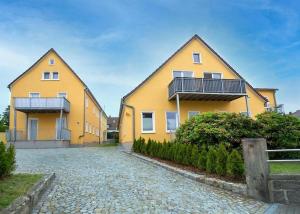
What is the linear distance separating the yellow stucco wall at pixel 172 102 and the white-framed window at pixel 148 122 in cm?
24

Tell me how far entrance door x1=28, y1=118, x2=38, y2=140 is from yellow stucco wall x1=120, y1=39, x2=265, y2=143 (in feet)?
32.2

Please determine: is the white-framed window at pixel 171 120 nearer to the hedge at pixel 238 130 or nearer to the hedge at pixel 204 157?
the hedge at pixel 204 157

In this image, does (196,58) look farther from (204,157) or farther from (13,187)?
(13,187)

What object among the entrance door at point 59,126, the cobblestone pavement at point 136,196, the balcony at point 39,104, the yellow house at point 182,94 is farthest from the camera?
the entrance door at point 59,126

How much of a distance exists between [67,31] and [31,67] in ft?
54.7

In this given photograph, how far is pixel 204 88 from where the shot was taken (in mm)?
19875

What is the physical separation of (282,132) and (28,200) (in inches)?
460

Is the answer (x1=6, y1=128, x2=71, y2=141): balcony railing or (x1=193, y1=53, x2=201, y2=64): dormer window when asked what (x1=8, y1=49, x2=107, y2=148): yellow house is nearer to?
(x1=6, y1=128, x2=71, y2=141): balcony railing

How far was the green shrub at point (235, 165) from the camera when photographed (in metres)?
7.77

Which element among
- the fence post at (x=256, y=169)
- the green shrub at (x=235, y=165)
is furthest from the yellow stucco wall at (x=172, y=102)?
the fence post at (x=256, y=169)

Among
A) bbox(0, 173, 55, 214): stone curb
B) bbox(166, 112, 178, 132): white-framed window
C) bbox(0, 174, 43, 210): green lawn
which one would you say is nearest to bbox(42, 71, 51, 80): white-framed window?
bbox(166, 112, 178, 132): white-framed window

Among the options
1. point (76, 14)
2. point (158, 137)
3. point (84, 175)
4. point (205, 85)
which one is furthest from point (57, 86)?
point (84, 175)

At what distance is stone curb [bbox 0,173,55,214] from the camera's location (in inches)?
173

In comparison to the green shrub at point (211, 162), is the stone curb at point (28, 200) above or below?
below
